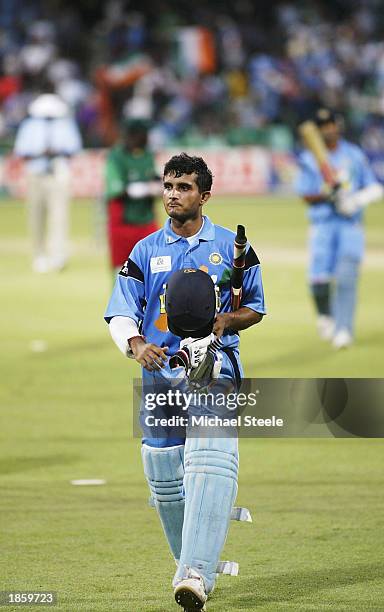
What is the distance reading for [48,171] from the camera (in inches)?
894

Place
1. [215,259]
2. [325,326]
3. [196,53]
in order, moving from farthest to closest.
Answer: [196,53], [325,326], [215,259]

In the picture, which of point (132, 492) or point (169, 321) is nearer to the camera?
point (169, 321)

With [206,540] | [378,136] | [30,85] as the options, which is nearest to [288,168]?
[378,136]

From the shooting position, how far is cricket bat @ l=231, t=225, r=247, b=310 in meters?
5.98

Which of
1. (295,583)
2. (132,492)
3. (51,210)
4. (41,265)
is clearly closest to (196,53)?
(51,210)

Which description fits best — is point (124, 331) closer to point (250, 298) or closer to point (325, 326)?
point (250, 298)

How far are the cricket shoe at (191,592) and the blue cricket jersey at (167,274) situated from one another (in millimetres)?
1029

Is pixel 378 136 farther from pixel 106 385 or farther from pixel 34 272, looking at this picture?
pixel 106 385

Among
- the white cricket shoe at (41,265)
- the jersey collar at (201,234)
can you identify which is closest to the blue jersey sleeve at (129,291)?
the jersey collar at (201,234)

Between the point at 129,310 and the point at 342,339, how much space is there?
8.93 metres

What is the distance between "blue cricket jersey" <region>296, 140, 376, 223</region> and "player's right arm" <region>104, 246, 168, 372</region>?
8905 millimetres

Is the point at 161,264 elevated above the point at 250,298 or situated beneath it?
elevated above

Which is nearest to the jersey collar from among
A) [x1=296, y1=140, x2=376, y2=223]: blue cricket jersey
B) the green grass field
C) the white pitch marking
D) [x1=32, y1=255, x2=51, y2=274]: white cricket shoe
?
the green grass field

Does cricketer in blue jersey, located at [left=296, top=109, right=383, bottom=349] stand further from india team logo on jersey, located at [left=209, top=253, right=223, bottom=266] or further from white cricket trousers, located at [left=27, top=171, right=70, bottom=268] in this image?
india team logo on jersey, located at [left=209, top=253, right=223, bottom=266]
